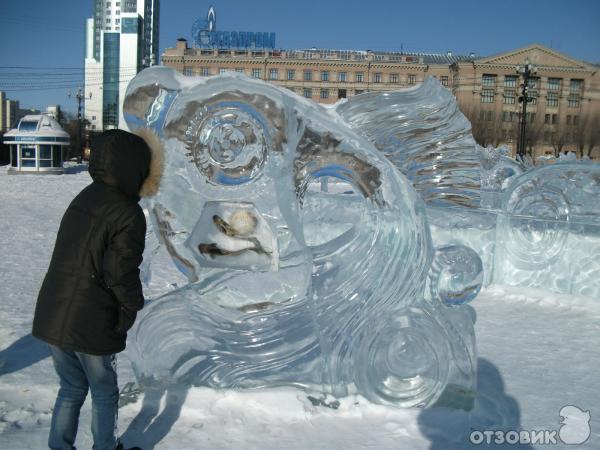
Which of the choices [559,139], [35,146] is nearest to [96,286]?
[35,146]

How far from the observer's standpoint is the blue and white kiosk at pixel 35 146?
70.7 ft

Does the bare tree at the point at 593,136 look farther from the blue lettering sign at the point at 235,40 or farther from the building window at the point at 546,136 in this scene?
the blue lettering sign at the point at 235,40

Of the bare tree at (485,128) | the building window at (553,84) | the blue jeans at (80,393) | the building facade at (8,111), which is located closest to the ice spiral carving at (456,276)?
the blue jeans at (80,393)

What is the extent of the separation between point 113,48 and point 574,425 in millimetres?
84197

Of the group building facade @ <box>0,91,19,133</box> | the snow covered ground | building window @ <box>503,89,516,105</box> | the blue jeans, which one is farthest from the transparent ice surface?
building facade @ <box>0,91,19,133</box>

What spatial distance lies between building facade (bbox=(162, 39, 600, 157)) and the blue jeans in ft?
143

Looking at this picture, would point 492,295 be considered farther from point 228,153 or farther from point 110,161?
point 110,161

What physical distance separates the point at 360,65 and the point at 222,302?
→ 155 ft

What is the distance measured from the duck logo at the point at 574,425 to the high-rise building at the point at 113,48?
240ft

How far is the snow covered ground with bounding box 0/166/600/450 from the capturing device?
2.73 meters

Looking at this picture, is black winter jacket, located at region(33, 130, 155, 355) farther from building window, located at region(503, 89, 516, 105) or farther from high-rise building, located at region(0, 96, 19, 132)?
high-rise building, located at region(0, 96, 19, 132)

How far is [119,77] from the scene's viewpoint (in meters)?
78.4

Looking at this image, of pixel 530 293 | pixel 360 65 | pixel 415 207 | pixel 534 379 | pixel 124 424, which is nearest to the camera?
pixel 124 424

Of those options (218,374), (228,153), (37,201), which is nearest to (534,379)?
(218,374)
